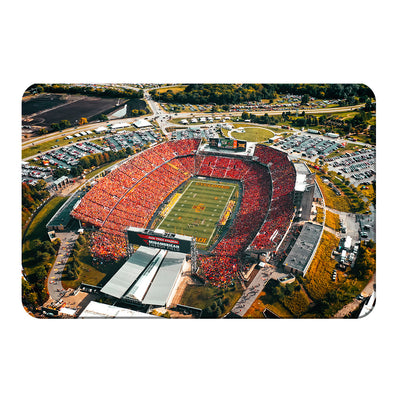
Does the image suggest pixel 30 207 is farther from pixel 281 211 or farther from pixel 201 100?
pixel 201 100

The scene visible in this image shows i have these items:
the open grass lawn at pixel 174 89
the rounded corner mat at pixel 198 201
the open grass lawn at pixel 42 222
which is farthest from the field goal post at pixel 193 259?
the open grass lawn at pixel 174 89

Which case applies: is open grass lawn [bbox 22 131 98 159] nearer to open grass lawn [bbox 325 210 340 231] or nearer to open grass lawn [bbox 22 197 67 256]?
open grass lawn [bbox 22 197 67 256]

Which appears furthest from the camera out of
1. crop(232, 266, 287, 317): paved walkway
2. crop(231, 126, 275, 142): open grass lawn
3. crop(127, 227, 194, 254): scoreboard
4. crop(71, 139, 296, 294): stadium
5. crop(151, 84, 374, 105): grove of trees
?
crop(151, 84, 374, 105): grove of trees

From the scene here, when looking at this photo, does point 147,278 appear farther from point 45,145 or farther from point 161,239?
point 45,145

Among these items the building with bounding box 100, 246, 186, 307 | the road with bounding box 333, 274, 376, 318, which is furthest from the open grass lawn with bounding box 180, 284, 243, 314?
the road with bounding box 333, 274, 376, 318

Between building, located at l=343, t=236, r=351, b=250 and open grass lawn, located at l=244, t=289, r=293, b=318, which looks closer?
open grass lawn, located at l=244, t=289, r=293, b=318

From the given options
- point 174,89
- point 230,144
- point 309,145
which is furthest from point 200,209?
point 174,89
